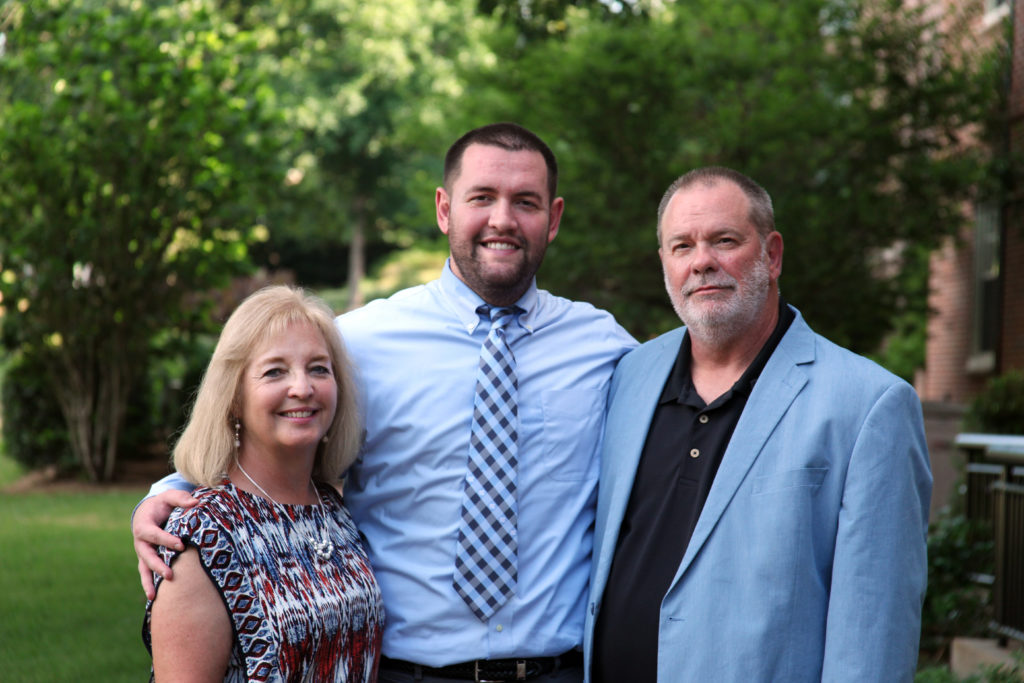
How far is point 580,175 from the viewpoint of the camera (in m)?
11.5

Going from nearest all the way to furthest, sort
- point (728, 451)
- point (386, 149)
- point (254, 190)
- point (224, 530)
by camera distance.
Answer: point (224, 530) → point (728, 451) → point (254, 190) → point (386, 149)

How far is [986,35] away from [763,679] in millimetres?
12324

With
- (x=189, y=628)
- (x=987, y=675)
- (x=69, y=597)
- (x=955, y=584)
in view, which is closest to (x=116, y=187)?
(x=69, y=597)

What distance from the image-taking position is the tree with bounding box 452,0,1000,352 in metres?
11.3

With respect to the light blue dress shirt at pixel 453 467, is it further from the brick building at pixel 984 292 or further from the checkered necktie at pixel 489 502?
the brick building at pixel 984 292

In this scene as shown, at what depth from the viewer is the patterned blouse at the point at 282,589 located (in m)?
2.66

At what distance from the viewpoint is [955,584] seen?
23.2ft

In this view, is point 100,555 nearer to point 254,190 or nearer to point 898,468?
point 254,190

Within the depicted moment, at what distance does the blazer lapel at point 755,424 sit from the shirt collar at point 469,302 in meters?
0.85

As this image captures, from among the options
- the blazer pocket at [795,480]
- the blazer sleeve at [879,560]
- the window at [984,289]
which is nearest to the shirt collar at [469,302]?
the blazer pocket at [795,480]

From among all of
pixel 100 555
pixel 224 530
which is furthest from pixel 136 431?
pixel 224 530

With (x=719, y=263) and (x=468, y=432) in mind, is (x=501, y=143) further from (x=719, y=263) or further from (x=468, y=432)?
(x=468, y=432)

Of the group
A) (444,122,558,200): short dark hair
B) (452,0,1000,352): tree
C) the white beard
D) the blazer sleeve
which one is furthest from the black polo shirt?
(452,0,1000,352): tree

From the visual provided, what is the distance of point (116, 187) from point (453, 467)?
35.4 feet
